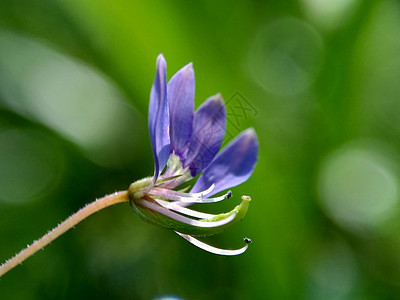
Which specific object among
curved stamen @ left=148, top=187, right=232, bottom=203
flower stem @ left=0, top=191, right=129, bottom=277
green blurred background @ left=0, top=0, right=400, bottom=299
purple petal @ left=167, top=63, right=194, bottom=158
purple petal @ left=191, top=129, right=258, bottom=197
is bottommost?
green blurred background @ left=0, top=0, right=400, bottom=299

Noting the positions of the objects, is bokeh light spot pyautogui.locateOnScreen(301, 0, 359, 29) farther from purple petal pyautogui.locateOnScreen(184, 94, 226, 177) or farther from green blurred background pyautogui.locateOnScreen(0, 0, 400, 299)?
purple petal pyautogui.locateOnScreen(184, 94, 226, 177)

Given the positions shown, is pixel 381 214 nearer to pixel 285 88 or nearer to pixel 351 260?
pixel 351 260

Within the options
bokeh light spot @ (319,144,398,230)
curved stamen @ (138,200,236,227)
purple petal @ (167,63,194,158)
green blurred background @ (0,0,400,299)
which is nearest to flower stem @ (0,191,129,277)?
curved stamen @ (138,200,236,227)

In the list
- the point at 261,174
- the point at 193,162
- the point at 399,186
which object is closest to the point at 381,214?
the point at 399,186

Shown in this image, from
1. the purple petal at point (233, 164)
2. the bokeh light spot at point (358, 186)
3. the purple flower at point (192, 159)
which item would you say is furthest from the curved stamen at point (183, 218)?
the bokeh light spot at point (358, 186)

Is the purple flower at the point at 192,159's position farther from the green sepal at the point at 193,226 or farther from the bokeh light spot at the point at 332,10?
the bokeh light spot at the point at 332,10

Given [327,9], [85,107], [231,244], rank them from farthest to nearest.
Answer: [327,9], [85,107], [231,244]

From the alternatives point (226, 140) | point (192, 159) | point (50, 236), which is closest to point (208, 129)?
A: point (192, 159)
